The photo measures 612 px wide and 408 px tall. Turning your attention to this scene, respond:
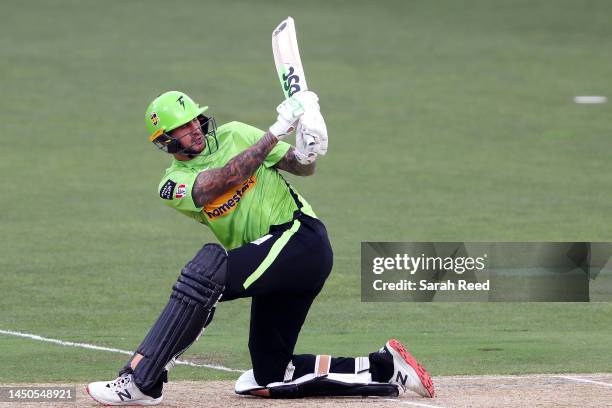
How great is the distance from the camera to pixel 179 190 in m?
7.72

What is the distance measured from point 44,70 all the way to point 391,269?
18383 mm

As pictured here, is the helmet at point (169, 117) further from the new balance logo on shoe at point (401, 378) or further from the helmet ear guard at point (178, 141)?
the new balance logo on shoe at point (401, 378)

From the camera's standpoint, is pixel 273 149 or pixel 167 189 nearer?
pixel 167 189

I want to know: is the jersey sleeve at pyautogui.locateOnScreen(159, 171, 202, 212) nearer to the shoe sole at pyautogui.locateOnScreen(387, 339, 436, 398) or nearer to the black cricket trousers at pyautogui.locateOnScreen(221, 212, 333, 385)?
the black cricket trousers at pyautogui.locateOnScreen(221, 212, 333, 385)

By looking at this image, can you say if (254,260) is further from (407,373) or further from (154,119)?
(407,373)

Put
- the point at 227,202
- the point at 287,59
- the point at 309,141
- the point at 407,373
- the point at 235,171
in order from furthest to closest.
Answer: the point at 287,59, the point at 407,373, the point at 227,202, the point at 309,141, the point at 235,171

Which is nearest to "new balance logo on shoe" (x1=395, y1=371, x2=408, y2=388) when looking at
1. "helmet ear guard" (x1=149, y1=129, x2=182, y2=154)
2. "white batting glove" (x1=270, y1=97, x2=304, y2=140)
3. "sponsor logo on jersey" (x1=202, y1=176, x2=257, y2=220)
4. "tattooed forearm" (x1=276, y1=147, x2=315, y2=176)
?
"tattooed forearm" (x1=276, y1=147, x2=315, y2=176)

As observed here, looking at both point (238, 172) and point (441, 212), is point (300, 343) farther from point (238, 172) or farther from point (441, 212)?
point (441, 212)

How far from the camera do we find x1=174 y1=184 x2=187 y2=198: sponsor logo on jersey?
7.70m

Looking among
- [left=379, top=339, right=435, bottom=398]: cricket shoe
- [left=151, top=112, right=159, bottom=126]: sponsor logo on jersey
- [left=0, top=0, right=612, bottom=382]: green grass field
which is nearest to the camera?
[left=151, top=112, right=159, bottom=126]: sponsor logo on jersey

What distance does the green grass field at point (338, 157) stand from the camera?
11.8 meters

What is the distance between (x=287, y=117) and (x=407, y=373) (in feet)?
5.92

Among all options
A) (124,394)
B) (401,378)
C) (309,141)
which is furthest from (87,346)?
(309,141)

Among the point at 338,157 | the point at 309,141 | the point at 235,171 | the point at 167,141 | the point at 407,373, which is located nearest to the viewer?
the point at 235,171
